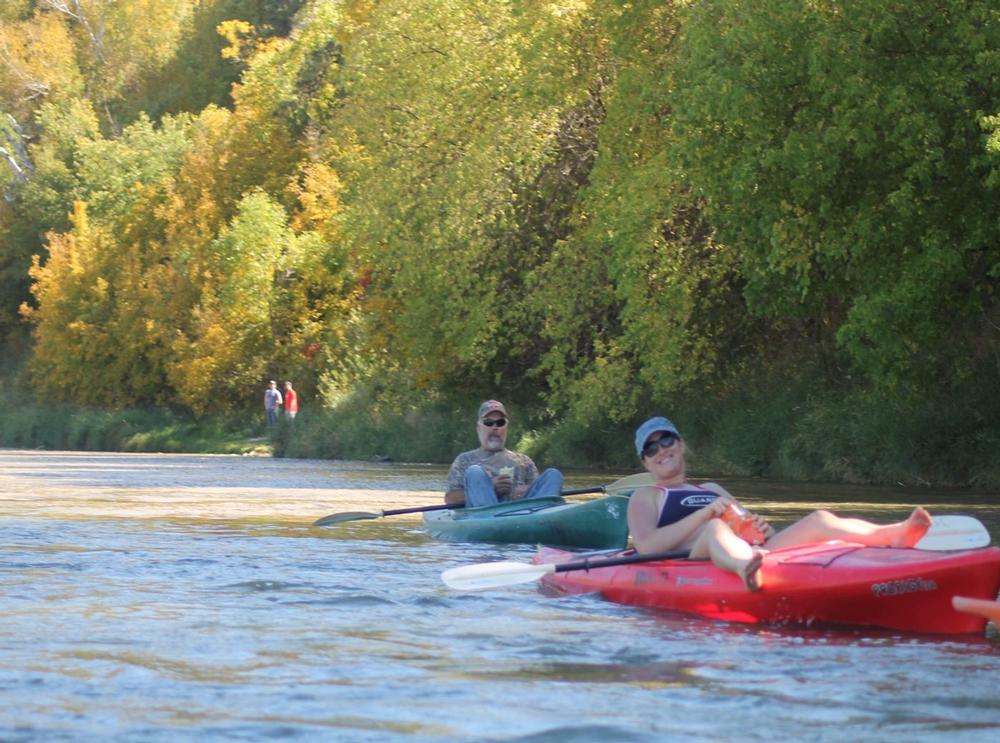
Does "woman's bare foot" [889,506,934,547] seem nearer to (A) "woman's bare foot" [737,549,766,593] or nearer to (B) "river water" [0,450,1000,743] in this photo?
(B) "river water" [0,450,1000,743]

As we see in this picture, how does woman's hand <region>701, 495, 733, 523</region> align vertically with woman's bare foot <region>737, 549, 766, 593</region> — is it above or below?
above

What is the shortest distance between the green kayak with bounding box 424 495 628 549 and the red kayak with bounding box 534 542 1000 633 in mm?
4077

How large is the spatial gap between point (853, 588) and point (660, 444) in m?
1.74

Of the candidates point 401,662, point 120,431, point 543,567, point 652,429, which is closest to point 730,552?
point 652,429

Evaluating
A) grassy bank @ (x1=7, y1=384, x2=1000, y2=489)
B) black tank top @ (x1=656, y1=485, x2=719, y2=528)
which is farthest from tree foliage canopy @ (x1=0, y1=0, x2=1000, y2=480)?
black tank top @ (x1=656, y1=485, x2=719, y2=528)

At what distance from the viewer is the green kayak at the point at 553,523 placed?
1373 cm

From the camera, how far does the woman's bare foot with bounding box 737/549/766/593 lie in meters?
8.95

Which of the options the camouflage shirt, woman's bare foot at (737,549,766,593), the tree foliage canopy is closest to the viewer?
woman's bare foot at (737,549,766,593)

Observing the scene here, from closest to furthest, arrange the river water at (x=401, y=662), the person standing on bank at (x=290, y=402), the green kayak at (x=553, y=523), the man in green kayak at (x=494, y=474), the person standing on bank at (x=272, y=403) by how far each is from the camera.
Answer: the river water at (x=401, y=662) < the green kayak at (x=553, y=523) < the man in green kayak at (x=494, y=474) < the person standing on bank at (x=290, y=402) < the person standing on bank at (x=272, y=403)

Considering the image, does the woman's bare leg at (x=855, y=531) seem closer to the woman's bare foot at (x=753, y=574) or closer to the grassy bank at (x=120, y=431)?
the woman's bare foot at (x=753, y=574)

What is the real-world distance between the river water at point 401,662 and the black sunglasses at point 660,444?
0.87m

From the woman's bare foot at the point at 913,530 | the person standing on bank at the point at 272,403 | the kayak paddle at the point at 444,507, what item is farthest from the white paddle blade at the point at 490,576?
the person standing on bank at the point at 272,403

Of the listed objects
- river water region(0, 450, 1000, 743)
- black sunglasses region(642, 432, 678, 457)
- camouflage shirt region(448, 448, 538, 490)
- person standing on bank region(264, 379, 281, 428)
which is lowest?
river water region(0, 450, 1000, 743)

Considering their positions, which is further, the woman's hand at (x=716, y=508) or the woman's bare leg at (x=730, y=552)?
the woman's hand at (x=716, y=508)
